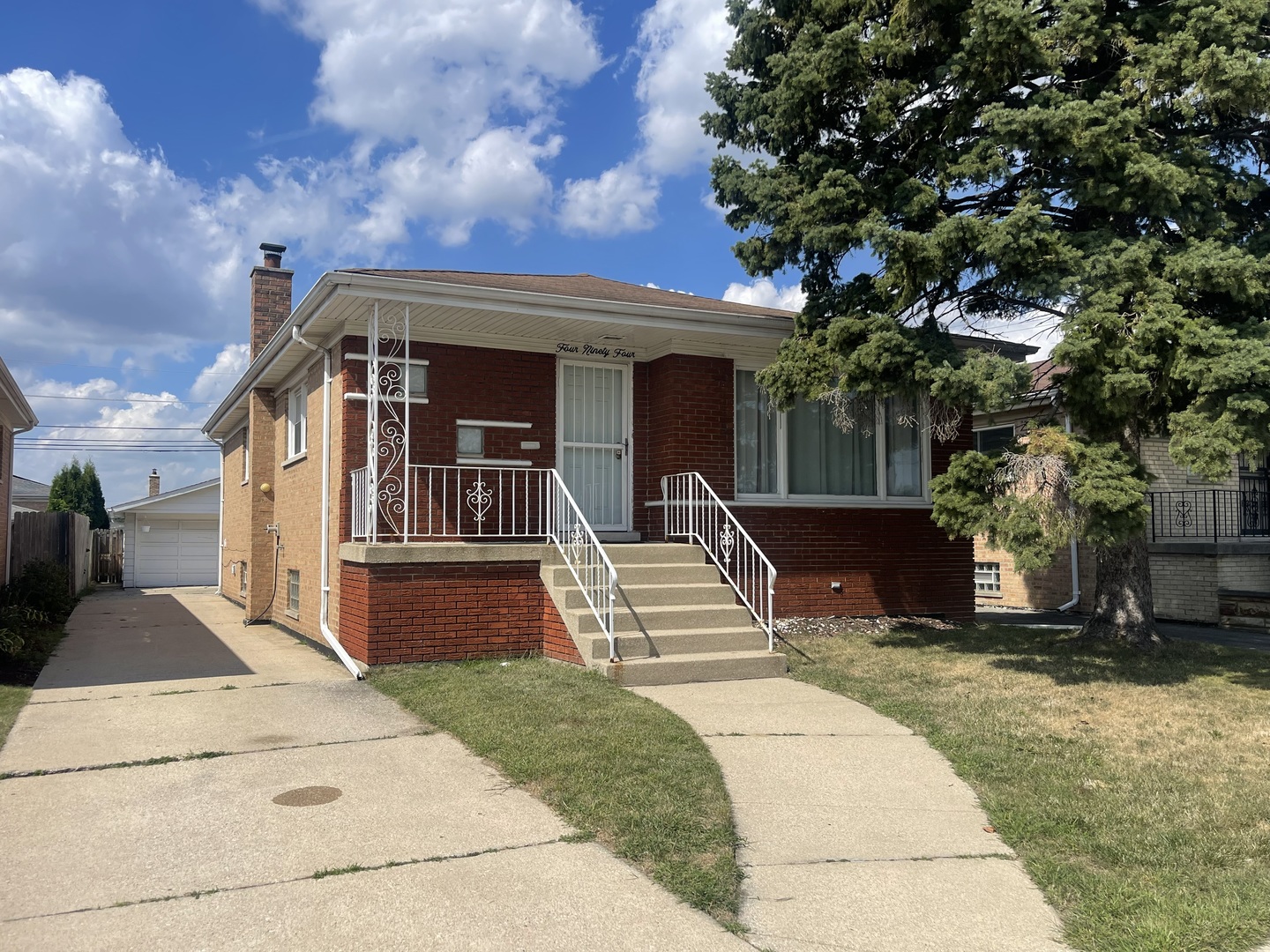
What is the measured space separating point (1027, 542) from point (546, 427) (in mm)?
5131

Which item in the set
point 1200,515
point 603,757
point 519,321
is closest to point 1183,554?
point 1200,515

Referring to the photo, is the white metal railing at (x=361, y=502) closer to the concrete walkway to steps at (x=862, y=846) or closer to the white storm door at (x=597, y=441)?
the white storm door at (x=597, y=441)

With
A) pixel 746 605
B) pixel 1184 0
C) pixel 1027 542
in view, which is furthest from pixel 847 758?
pixel 1184 0

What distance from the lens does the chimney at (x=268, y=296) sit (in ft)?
53.1

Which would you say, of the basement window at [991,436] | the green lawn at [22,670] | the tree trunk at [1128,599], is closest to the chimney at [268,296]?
the green lawn at [22,670]

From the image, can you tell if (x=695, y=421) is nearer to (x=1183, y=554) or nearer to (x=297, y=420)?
(x=297, y=420)

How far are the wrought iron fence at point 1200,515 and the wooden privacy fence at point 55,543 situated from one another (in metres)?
17.9

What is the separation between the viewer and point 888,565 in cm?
1129

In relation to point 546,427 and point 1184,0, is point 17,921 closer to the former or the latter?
point 546,427

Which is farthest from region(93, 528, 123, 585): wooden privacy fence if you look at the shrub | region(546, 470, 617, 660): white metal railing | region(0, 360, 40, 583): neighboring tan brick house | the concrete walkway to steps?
the concrete walkway to steps

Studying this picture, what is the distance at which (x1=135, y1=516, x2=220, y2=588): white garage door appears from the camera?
89.3 feet

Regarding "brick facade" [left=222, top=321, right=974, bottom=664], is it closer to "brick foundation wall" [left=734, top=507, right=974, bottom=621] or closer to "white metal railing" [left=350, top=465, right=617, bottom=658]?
"brick foundation wall" [left=734, top=507, right=974, bottom=621]

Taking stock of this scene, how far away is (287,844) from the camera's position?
4.25 m

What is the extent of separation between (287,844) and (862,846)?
2.52 meters
